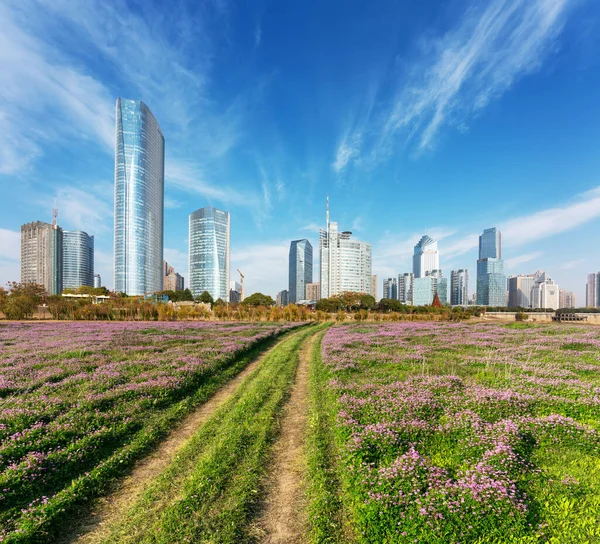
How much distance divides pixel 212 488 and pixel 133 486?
1.86 m

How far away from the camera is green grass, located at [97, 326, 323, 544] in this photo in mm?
4945

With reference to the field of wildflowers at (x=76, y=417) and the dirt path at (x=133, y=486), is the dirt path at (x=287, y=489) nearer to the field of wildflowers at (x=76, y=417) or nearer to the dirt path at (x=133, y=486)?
the dirt path at (x=133, y=486)

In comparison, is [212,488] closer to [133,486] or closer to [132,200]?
[133,486]

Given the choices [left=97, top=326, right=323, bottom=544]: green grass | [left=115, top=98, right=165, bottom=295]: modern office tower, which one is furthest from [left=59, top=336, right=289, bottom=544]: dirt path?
[left=115, top=98, right=165, bottom=295]: modern office tower

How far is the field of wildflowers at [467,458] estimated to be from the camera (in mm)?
4770

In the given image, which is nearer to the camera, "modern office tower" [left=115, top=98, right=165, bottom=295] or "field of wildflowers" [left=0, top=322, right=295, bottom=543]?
"field of wildflowers" [left=0, top=322, right=295, bottom=543]

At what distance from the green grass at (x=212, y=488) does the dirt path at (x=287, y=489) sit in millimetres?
249

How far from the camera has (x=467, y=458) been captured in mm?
6680

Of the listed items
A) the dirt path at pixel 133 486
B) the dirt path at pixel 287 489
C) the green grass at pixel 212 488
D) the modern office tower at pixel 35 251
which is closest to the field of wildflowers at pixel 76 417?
the dirt path at pixel 133 486

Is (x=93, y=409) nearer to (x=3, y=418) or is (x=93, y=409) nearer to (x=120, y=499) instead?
(x=3, y=418)

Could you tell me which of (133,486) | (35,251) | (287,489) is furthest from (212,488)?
→ (35,251)

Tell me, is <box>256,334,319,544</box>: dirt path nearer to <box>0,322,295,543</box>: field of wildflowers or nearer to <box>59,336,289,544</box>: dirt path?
<box>59,336,289,544</box>: dirt path

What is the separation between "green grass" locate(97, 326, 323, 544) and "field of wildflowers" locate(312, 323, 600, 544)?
153cm

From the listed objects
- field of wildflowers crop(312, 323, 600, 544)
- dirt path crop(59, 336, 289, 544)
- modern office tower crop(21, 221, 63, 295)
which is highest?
modern office tower crop(21, 221, 63, 295)
